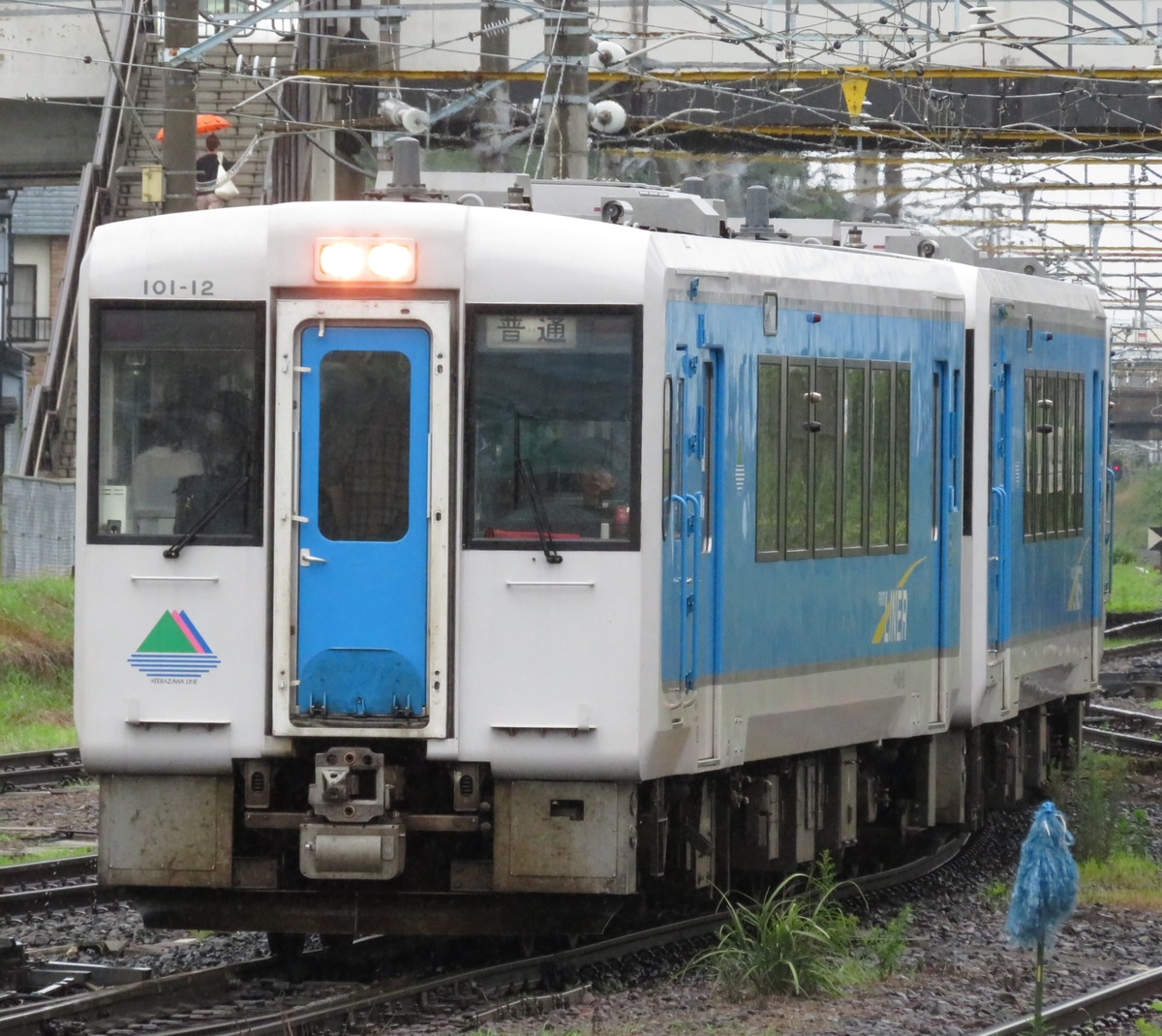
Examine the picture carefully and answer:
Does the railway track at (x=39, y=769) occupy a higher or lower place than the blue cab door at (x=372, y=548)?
lower

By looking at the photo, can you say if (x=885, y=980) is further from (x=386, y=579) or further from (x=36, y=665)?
(x=36, y=665)

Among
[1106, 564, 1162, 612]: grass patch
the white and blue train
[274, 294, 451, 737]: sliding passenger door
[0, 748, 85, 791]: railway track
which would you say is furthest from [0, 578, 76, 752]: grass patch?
[1106, 564, 1162, 612]: grass patch

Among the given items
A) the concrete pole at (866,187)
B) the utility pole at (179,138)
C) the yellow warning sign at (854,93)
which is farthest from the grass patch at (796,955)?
the concrete pole at (866,187)

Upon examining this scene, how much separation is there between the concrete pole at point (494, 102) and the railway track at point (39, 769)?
957cm

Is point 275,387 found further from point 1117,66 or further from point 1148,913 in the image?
point 1117,66

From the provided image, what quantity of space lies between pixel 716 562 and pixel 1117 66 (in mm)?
17014

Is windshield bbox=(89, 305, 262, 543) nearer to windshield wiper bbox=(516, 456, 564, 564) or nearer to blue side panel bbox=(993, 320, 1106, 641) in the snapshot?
windshield wiper bbox=(516, 456, 564, 564)

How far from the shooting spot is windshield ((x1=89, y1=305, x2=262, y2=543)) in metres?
8.81

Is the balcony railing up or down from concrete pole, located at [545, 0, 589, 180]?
up

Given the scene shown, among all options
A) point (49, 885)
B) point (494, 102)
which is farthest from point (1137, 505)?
point (49, 885)

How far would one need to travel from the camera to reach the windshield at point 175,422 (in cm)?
881

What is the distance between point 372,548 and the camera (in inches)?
343

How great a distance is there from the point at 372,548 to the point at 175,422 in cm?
87

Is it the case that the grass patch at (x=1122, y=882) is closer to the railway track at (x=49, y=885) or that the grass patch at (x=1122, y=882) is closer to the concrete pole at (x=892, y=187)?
the railway track at (x=49, y=885)
